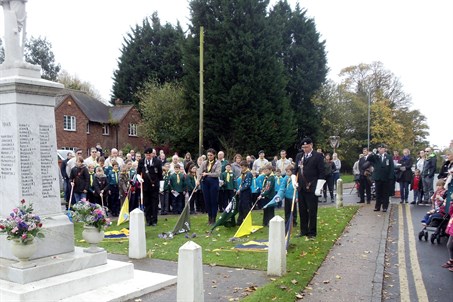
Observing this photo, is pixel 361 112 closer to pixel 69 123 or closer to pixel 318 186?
pixel 69 123

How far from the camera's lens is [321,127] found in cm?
4522

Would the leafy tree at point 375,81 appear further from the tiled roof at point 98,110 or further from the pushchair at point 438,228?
the pushchair at point 438,228

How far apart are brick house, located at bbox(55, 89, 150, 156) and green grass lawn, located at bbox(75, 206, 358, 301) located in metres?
32.1

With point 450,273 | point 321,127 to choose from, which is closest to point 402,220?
point 450,273

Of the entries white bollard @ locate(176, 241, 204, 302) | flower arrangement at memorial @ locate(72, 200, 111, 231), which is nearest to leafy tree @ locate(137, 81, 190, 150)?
flower arrangement at memorial @ locate(72, 200, 111, 231)

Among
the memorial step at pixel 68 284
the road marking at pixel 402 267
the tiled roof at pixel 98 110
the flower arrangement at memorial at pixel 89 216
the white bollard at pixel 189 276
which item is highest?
the tiled roof at pixel 98 110

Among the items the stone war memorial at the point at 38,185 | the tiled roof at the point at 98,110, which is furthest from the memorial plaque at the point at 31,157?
the tiled roof at the point at 98,110

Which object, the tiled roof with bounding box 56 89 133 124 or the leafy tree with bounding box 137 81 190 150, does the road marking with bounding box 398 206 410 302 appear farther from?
the tiled roof with bounding box 56 89 133 124

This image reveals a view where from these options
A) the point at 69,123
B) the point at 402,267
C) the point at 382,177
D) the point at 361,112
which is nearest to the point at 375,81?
the point at 361,112

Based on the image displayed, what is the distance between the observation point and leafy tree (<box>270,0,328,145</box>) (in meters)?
44.0

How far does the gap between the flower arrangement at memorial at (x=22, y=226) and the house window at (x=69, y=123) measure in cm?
3893

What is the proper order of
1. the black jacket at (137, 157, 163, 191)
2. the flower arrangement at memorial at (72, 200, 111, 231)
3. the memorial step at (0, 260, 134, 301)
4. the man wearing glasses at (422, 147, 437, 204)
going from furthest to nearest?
the man wearing glasses at (422, 147, 437, 204) < the black jacket at (137, 157, 163, 191) < the flower arrangement at memorial at (72, 200, 111, 231) < the memorial step at (0, 260, 134, 301)

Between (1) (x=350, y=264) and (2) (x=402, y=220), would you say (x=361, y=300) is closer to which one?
(1) (x=350, y=264)

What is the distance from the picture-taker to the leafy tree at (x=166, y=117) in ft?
117
